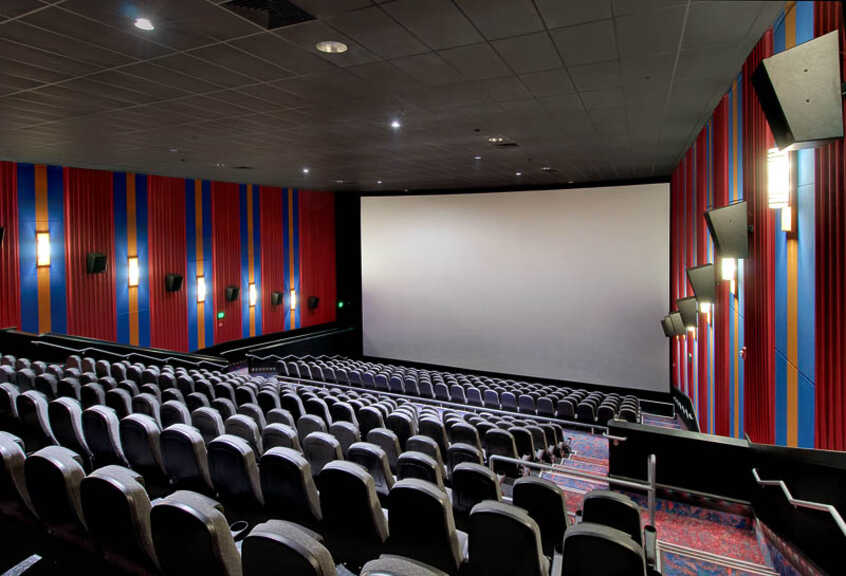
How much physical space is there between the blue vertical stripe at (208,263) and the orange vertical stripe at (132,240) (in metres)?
1.98

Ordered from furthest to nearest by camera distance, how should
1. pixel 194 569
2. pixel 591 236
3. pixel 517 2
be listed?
1. pixel 591 236
2. pixel 517 2
3. pixel 194 569

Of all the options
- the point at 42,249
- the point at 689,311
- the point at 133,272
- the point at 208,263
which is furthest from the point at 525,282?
the point at 42,249

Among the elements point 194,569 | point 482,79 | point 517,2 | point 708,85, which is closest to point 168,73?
point 482,79

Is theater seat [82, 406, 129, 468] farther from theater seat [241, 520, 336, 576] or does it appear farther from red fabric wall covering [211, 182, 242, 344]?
red fabric wall covering [211, 182, 242, 344]

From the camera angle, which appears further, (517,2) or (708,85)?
(708,85)

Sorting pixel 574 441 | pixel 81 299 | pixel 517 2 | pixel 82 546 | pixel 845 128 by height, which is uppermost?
pixel 517 2

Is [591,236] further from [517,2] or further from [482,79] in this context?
[517,2]

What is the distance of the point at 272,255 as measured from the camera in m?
16.9

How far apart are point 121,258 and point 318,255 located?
23.2ft

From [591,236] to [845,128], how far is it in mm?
12564

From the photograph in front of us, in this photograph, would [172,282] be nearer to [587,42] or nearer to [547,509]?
[587,42]

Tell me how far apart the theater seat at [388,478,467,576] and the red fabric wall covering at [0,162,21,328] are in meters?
11.1

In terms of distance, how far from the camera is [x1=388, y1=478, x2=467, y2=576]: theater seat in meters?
2.87

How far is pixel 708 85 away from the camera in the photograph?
5.91 m
